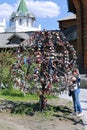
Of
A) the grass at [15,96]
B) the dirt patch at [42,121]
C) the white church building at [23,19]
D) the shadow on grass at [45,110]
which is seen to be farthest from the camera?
the white church building at [23,19]

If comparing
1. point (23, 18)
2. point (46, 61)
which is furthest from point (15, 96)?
point (23, 18)

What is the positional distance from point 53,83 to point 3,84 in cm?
573

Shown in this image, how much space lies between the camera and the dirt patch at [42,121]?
1006cm

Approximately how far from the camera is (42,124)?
10.5 meters

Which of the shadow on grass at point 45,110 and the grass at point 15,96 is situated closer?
the shadow on grass at point 45,110

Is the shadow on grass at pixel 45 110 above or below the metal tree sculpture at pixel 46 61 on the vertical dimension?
below

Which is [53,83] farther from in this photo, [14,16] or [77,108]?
[14,16]

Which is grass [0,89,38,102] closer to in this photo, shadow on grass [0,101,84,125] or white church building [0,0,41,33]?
shadow on grass [0,101,84,125]

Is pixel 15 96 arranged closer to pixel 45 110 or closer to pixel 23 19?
pixel 45 110

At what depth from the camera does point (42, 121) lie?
10.8m

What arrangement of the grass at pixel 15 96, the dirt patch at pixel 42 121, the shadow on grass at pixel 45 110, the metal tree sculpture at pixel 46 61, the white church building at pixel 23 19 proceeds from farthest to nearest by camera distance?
the white church building at pixel 23 19 < the grass at pixel 15 96 < the metal tree sculpture at pixel 46 61 < the shadow on grass at pixel 45 110 < the dirt patch at pixel 42 121

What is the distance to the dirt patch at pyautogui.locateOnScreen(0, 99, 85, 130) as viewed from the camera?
10062 mm

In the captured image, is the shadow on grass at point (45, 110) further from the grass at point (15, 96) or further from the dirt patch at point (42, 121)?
the grass at point (15, 96)

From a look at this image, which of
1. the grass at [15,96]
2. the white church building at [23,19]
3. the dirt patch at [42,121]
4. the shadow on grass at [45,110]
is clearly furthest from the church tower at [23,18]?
the dirt patch at [42,121]
